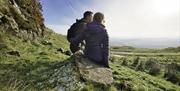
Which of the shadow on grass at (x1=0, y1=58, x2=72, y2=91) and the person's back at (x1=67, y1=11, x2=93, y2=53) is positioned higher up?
the person's back at (x1=67, y1=11, x2=93, y2=53)

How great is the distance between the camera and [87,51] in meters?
14.3

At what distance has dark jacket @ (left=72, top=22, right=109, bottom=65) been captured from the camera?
1402cm

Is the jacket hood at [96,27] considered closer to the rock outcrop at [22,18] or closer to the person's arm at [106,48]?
the person's arm at [106,48]

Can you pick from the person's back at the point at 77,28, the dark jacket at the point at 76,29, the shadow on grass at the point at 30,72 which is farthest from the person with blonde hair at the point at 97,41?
the dark jacket at the point at 76,29

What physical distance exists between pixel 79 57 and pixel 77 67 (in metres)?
0.53

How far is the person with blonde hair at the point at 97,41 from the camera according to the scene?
14.0 meters

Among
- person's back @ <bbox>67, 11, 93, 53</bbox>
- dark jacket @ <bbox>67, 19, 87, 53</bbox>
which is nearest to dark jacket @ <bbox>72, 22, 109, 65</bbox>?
person's back @ <bbox>67, 11, 93, 53</bbox>

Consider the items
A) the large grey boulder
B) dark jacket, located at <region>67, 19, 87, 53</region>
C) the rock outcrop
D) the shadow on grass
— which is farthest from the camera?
the rock outcrop

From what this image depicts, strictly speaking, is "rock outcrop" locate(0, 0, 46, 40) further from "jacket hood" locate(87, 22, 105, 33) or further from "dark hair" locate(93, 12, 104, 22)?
"dark hair" locate(93, 12, 104, 22)

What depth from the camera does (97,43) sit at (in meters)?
14.2

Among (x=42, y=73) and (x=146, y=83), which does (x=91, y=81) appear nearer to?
(x=42, y=73)

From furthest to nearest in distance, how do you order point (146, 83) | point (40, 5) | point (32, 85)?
point (40, 5), point (146, 83), point (32, 85)

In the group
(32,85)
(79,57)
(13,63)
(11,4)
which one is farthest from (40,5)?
(32,85)

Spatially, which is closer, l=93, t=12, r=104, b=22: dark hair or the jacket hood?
l=93, t=12, r=104, b=22: dark hair
